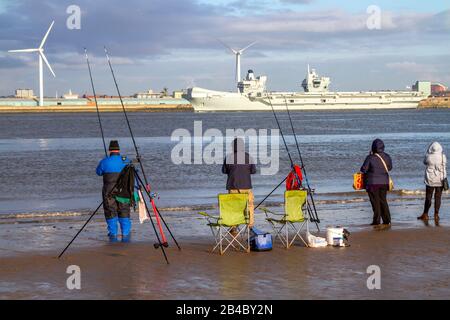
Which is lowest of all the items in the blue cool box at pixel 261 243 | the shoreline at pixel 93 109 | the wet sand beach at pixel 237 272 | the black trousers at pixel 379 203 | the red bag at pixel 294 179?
the wet sand beach at pixel 237 272

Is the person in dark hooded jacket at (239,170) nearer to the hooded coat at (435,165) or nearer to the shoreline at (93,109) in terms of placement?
the hooded coat at (435,165)

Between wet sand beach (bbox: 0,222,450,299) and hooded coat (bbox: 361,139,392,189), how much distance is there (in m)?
1.22

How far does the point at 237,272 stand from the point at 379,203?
171 inches

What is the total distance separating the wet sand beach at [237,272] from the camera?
25.6ft

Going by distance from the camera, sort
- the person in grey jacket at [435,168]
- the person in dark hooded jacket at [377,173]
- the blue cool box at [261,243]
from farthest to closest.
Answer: the person in grey jacket at [435,168] < the person in dark hooded jacket at [377,173] < the blue cool box at [261,243]

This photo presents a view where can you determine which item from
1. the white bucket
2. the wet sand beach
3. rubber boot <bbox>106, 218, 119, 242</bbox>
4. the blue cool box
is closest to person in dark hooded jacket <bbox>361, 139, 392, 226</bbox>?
the wet sand beach

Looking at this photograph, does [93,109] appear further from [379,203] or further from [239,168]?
[239,168]

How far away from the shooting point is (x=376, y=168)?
40.0 feet

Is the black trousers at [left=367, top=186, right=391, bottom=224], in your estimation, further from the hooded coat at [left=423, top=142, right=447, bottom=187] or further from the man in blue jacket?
the man in blue jacket

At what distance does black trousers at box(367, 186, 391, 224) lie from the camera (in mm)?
12297

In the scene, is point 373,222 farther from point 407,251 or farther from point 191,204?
point 191,204

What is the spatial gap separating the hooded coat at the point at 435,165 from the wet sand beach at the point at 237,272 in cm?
179

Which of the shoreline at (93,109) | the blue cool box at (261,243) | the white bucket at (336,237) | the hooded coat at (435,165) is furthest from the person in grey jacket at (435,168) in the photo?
the shoreline at (93,109)

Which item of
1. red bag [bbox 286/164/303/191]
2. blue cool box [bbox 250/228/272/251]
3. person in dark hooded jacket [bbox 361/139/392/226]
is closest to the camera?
blue cool box [bbox 250/228/272/251]
